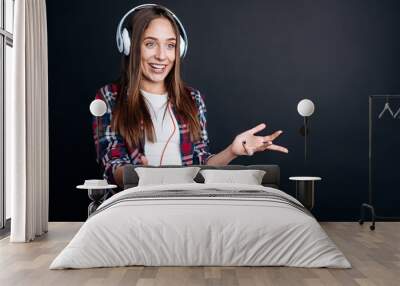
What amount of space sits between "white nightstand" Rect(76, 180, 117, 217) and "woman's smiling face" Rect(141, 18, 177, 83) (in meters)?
1.45

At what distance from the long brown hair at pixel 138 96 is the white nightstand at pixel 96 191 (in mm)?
667

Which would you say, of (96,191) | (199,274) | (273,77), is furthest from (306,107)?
(199,274)

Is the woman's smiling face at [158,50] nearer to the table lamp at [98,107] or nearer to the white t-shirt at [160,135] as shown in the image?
the white t-shirt at [160,135]

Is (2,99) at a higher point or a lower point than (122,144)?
higher

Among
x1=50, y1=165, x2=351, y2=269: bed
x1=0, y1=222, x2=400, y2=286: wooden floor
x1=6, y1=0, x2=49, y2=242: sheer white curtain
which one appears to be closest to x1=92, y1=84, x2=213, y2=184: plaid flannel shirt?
x1=6, y1=0, x2=49, y2=242: sheer white curtain

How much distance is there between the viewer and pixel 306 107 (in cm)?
755

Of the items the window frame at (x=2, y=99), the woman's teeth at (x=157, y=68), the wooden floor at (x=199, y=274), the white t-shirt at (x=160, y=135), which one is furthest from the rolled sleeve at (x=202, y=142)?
the wooden floor at (x=199, y=274)

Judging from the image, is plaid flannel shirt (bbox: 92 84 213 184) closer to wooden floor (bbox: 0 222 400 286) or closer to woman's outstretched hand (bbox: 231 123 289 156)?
woman's outstretched hand (bbox: 231 123 289 156)

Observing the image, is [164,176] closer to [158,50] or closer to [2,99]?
[158,50]

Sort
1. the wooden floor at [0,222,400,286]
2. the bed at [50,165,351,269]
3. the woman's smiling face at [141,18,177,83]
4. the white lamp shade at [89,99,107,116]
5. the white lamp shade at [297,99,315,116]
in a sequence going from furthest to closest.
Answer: the woman's smiling face at [141,18,177,83] → the white lamp shade at [89,99,107,116] → the white lamp shade at [297,99,315,116] → the bed at [50,165,351,269] → the wooden floor at [0,222,400,286]

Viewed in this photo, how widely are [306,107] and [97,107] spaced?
2.52 metres

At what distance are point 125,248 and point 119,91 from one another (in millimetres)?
3285

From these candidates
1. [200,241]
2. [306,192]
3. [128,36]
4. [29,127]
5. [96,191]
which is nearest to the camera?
[200,241]

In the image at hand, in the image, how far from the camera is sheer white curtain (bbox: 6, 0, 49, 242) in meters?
6.37
